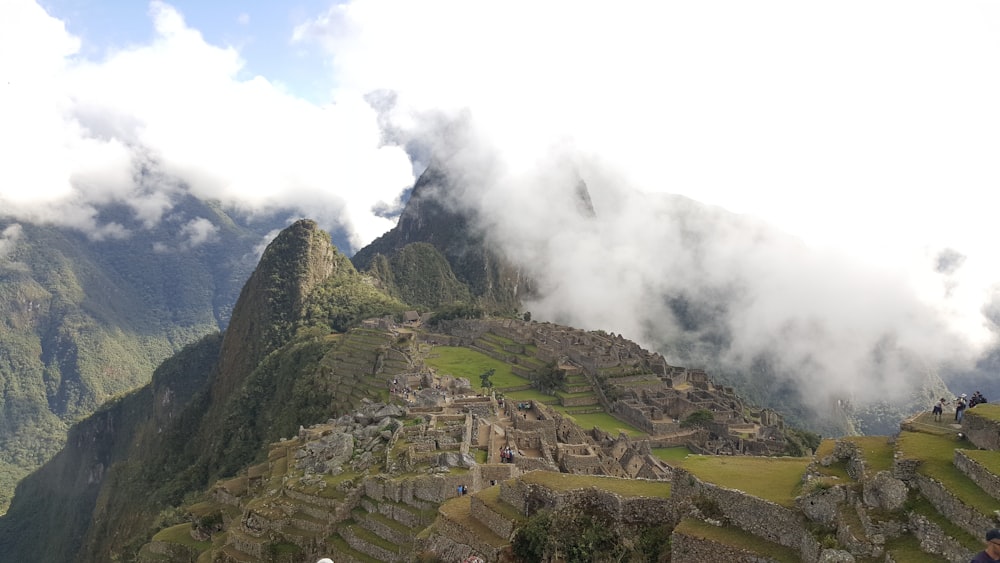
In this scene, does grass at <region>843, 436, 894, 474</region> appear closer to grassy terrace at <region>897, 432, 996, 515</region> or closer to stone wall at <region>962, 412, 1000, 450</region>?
grassy terrace at <region>897, 432, 996, 515</region>

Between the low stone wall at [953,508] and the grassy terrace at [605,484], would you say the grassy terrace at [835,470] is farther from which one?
the grassy terrace at [605,484]

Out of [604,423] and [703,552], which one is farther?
[604,423]

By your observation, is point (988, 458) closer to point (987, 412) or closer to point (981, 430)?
point (981, 430)

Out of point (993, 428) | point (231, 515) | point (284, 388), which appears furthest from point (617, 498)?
point (284, 388)

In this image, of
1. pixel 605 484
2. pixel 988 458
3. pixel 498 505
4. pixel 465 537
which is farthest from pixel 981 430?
pixel 465 537

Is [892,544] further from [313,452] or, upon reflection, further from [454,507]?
[313,452]

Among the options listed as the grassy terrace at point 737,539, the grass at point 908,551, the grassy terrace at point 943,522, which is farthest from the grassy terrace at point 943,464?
the grassy terrace at point 737,539
